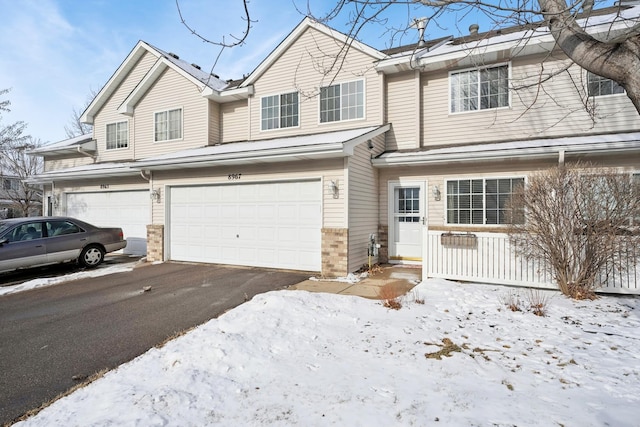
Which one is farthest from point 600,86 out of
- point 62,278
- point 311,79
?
point 62,278

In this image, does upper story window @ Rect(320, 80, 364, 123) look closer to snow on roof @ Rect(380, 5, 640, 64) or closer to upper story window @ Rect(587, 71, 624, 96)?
snow on roof @ Rect(380, 5, 640, 64)

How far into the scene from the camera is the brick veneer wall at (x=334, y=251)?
830cm

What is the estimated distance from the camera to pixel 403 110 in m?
10.3

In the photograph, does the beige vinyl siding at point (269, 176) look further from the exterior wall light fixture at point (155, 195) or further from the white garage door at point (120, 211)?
the white garage door at point (120, 211)

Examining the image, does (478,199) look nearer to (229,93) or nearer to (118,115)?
(229,93)

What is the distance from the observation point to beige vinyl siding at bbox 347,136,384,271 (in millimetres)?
8555

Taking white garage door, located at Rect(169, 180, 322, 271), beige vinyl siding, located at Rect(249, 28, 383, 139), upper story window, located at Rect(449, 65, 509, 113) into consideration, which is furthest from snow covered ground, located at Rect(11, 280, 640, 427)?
beige vinyl siding, located at Rect(249, 28, 383, 139)

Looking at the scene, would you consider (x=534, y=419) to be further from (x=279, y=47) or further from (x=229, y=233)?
(x=279, y=47)

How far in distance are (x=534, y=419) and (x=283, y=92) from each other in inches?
433

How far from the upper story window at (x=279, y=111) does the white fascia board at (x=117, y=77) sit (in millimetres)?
5892

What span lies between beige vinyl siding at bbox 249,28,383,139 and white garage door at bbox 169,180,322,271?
2779mm

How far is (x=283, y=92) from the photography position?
11602 mm

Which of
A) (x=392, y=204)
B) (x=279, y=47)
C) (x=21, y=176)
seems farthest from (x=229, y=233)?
(x=21, y=176)

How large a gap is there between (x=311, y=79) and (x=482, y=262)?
7.66 m
